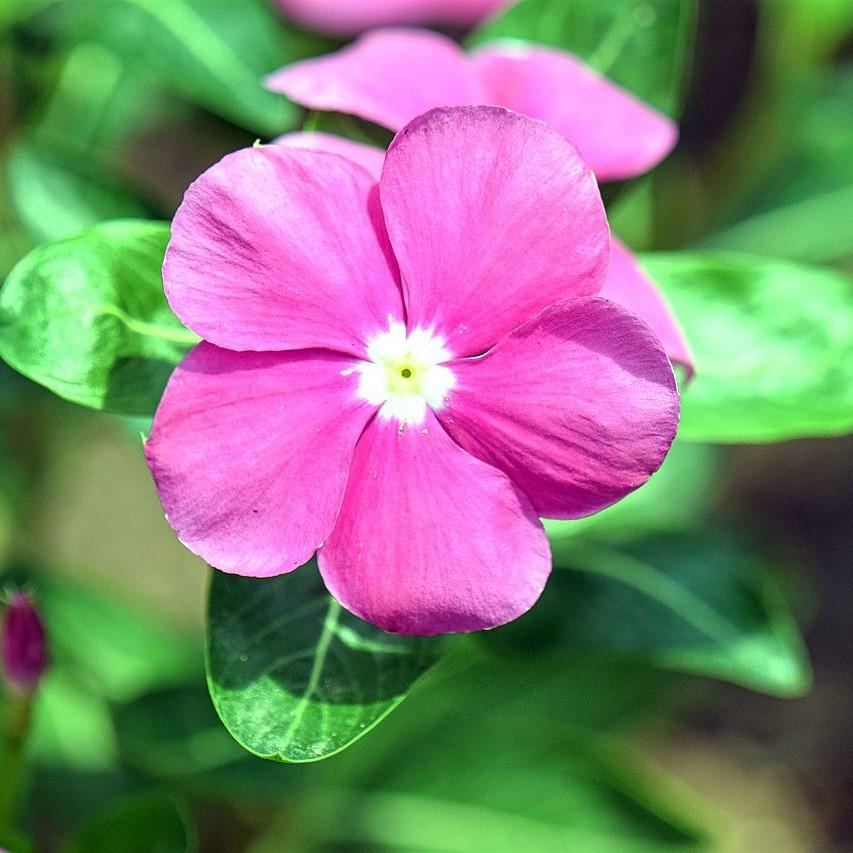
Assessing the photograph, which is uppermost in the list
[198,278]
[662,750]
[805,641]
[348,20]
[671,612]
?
[198,278]

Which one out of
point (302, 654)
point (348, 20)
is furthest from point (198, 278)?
point (348, 20)

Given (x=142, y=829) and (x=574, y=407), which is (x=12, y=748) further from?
(x=574, y=407)

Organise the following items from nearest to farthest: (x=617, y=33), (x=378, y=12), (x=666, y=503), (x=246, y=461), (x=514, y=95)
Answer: (x=246, y=461) → (x=514, y=95) → (x=617, y=33) → (x=378, y=12) → (x=666, y=503)

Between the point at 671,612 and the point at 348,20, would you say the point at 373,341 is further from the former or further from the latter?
the point at 348,20

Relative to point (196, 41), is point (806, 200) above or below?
below

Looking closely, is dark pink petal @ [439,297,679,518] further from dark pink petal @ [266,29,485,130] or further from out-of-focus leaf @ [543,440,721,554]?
out-of-focus leaf @ [543,440,721,554]

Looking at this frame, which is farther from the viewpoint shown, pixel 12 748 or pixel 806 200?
pixel 806 200

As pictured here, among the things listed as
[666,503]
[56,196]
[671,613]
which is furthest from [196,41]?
[666,503]
